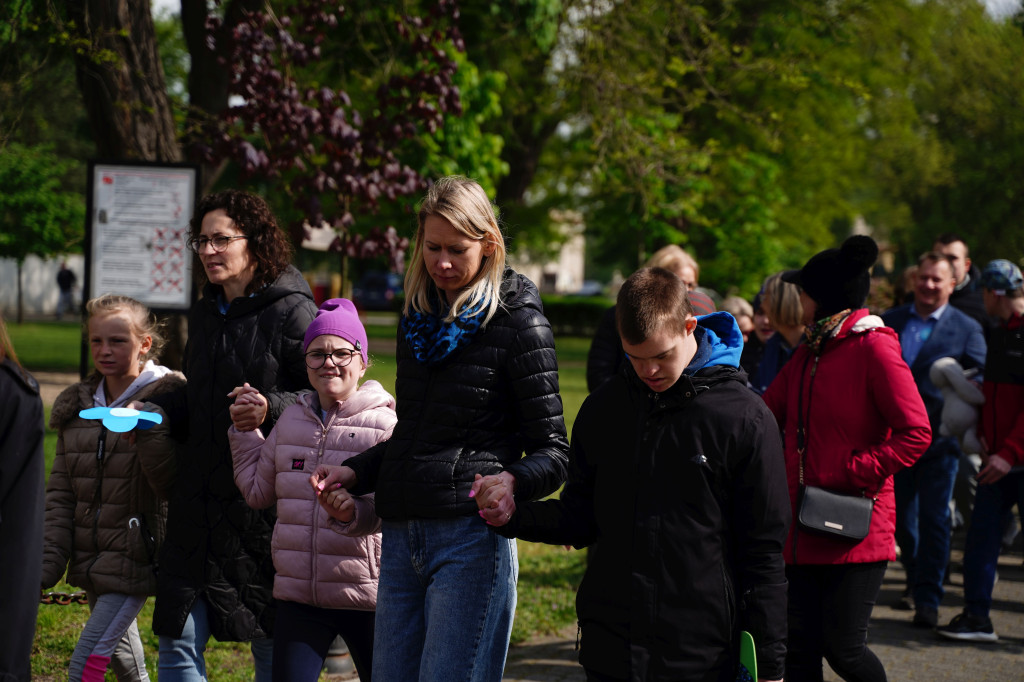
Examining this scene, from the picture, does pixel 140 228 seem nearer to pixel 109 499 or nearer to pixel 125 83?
pixel 125 83

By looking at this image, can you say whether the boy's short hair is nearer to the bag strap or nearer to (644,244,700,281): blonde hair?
the bag strap

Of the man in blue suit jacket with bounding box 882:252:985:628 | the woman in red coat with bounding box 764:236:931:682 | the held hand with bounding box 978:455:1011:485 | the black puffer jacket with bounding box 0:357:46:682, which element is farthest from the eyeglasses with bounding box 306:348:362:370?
the man in blue suit jacket with bounding box 882:252:985:628

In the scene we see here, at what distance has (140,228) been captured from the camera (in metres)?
7.36

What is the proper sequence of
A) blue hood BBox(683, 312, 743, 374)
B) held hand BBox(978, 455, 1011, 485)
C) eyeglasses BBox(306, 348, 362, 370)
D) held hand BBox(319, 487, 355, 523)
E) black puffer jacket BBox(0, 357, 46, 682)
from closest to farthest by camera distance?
black puffer jacket BBox(0, 357, 46, 682)
blue hood BBox(683, 312, 743, 374)
held hand BBox(319, 487, 355, 523)
eyeglasses BBox(306, 348, 362, 370)
held hand BBox(978, 455, 1011, 485)

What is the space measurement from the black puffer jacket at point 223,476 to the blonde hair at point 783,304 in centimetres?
250

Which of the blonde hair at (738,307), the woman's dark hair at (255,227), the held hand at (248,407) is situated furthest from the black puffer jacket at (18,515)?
the blonde hair at (738,307)

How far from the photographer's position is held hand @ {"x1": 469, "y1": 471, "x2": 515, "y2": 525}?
9.38 feet

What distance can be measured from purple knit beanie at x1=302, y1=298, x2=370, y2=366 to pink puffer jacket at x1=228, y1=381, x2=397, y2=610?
0.18m

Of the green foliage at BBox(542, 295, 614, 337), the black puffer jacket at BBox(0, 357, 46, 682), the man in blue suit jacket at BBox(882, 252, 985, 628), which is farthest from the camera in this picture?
the green foliage at BBox(542, 295, 614, 337)

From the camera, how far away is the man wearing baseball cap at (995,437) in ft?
20.7

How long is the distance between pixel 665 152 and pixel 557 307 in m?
26.3

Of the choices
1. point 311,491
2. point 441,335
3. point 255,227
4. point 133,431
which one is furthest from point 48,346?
point 441,335

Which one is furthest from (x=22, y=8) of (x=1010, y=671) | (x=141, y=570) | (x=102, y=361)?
(x=1010, y=671)

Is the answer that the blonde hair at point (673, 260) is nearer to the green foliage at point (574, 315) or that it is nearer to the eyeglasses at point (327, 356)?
the eyeglasses at point (327, 356)
